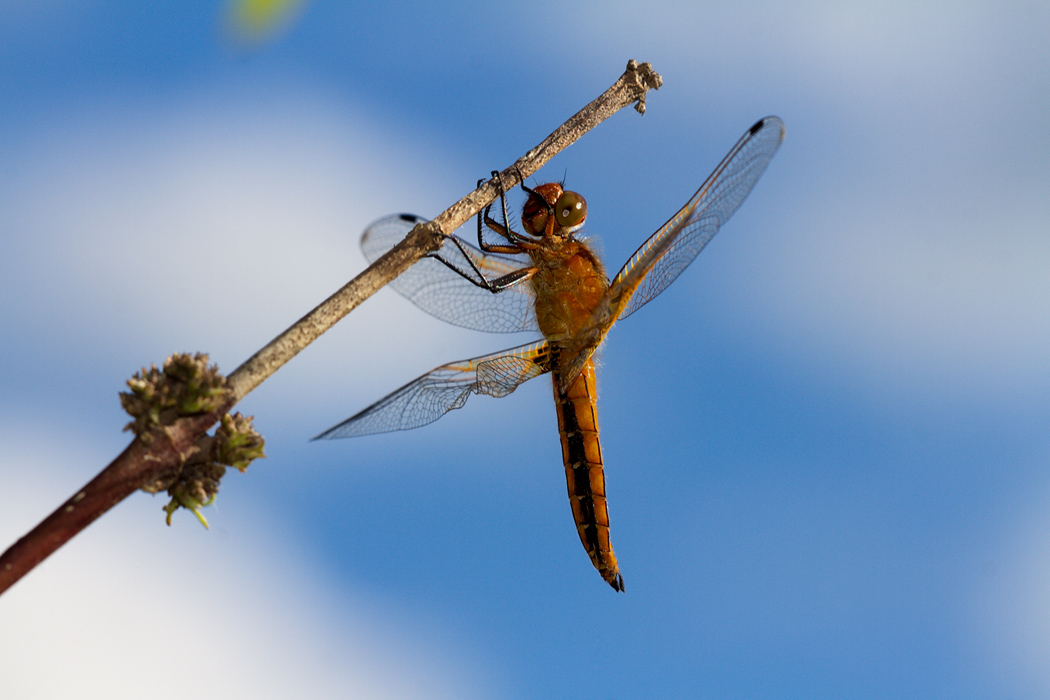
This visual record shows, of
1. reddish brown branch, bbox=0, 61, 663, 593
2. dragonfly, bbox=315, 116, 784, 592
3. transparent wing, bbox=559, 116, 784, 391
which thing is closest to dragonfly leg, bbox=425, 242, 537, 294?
dragonfly, bbox=315, 116, 784, 592

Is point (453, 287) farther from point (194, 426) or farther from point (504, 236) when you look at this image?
point (194, 426)

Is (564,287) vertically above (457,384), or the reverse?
(564,287)

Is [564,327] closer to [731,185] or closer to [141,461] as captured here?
[731,185]

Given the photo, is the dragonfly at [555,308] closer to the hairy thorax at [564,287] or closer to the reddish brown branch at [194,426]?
the hairy thorax at [564,287]

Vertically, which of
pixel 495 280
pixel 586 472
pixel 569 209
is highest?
pixel 569 209

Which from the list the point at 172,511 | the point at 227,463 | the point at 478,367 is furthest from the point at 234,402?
the point at 478,367

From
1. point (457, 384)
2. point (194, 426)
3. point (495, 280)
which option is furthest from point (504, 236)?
point (194, 426)

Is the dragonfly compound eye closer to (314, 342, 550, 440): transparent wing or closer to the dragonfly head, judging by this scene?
the dragonfly head
